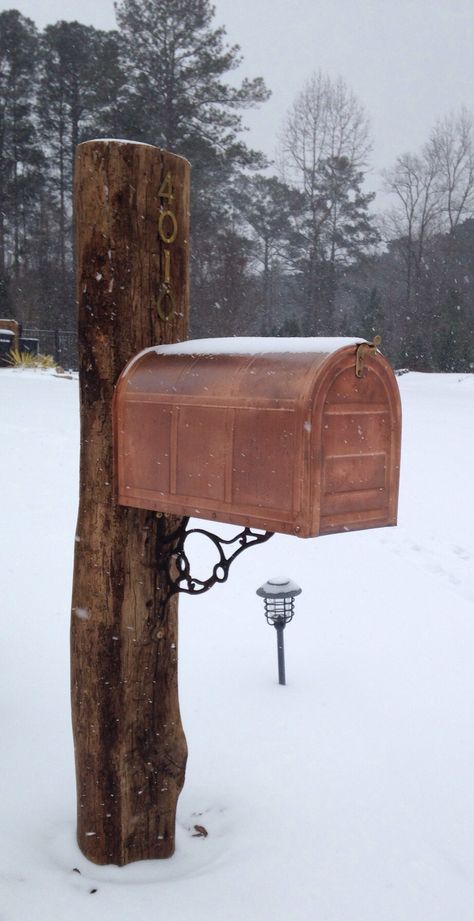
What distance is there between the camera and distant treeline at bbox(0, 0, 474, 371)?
61.2 feet

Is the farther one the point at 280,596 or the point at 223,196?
the point at 223,196

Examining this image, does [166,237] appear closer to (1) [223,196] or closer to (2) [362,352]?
(2) [362,352]

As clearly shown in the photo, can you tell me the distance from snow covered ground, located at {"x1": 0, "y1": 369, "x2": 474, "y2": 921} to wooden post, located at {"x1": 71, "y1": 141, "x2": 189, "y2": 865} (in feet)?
0.77

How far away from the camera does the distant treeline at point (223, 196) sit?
61.2 ft

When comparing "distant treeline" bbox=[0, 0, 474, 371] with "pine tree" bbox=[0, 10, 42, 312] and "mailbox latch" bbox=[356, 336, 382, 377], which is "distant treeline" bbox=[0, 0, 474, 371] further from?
"mailbox latch" bbox=[356, 336, 382, 377]

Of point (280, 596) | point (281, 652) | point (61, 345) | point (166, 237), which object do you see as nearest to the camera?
point (166, 237)

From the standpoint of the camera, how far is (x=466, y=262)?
98.2ft

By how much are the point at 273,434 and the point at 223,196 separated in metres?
21.4

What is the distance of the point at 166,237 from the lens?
2367 millimetres

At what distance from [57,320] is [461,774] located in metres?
19.8

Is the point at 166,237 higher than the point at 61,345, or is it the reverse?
the point at 166,237

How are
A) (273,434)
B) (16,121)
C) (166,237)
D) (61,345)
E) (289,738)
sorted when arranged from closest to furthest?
(273,434), (166,237), (289,738), (61,345), (16,121)

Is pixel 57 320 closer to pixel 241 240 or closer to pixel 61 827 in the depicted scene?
pixel 241 240

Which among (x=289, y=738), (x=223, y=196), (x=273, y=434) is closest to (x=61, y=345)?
(x=223, y=196)
